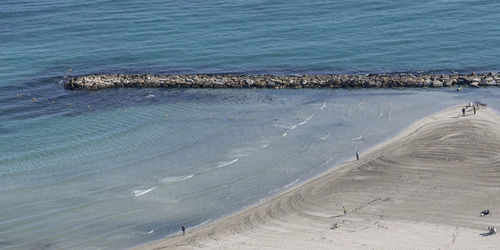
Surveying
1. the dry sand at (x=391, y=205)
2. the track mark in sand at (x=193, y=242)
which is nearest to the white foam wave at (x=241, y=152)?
the dry sand at (x=391, y=205)

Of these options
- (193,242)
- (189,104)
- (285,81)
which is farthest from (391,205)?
(189,104)

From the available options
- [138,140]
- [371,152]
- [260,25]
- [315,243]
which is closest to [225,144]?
[138,140]

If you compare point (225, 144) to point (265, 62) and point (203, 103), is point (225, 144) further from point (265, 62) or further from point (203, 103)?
point (265, 62)

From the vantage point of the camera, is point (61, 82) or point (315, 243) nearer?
point (315, 243)

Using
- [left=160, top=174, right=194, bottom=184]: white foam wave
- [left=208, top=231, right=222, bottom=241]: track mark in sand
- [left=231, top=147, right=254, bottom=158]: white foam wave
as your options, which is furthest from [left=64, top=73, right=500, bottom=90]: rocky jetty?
[left=208, top=231, right=222, bottom=241]: track mark in sand

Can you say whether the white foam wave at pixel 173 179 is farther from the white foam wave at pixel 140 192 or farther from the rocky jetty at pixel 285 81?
the rocky jetty at pixel 285 81

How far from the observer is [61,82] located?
3086 inches

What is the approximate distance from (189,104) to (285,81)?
11517 mm

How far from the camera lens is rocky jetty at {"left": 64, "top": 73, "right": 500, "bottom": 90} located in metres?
73.6

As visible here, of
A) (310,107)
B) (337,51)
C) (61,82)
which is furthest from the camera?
(337,51)

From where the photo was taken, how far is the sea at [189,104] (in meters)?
52.7

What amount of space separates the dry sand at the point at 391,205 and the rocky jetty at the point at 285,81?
14.0 m

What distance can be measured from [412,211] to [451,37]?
151 feet

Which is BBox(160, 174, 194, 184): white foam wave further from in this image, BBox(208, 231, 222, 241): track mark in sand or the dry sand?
BBox(208, 231, 222, 241): track mark in sand
